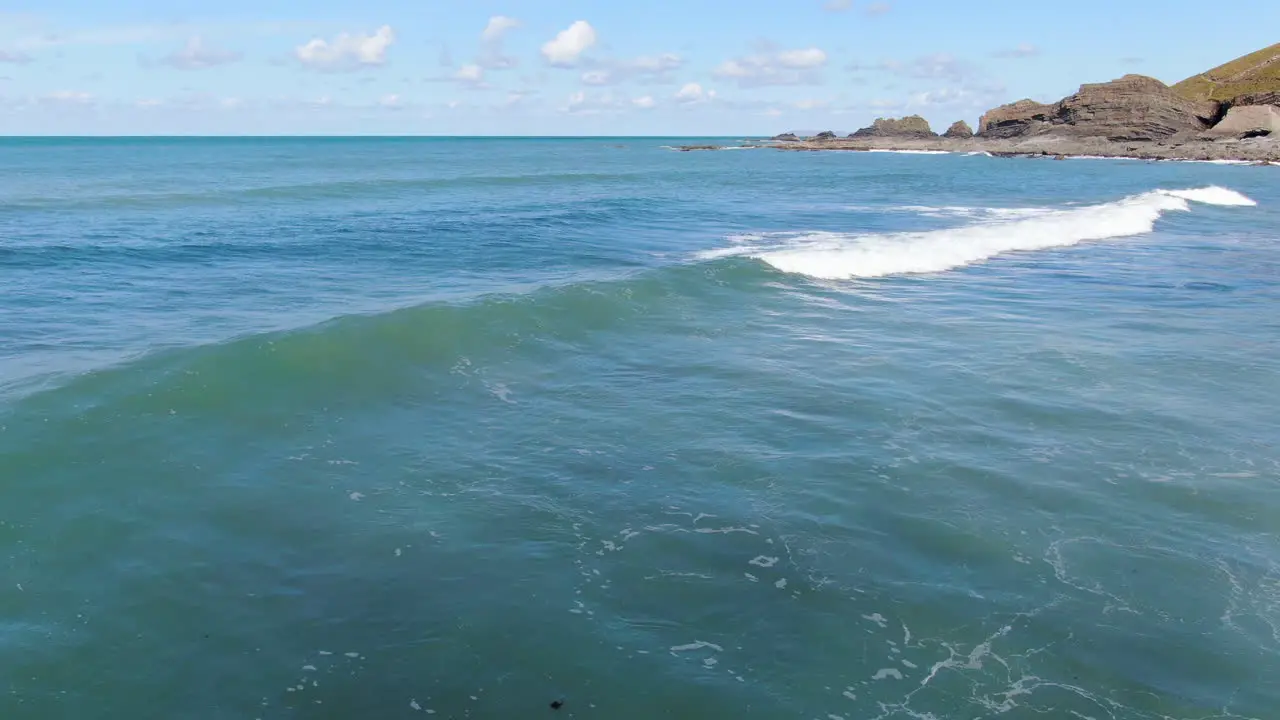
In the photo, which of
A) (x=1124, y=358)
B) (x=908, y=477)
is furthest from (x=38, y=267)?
(x=1124, y=358)

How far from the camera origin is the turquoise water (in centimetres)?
732

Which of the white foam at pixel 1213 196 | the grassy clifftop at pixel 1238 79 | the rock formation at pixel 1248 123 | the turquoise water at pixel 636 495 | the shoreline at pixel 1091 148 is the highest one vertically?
the grassy clifftop at pixel 1238 79

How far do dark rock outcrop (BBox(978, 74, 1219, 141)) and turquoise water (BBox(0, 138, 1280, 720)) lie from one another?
3944 inches

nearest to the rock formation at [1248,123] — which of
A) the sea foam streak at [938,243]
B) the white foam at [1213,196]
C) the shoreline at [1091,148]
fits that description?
the shoreline at [1091,148]

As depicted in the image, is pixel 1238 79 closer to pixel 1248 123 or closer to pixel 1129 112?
pixel 1129 112

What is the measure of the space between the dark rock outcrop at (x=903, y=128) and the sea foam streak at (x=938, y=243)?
426 feet

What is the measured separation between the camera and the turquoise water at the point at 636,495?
24.0 ft

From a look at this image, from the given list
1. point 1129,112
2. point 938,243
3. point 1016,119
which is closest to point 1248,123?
point 1129,112

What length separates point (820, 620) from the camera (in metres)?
8.05

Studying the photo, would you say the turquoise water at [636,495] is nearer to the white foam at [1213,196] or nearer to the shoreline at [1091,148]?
the white foam at [1213,196]

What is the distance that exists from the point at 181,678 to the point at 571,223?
105 ft

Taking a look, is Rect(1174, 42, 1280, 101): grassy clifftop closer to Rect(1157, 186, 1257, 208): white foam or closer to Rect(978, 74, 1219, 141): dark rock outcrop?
Rect(978, 74, 1219, 141): dark rock outcrop

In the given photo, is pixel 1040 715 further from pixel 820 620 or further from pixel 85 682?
pixel 85 682

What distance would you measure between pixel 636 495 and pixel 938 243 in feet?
76.5
